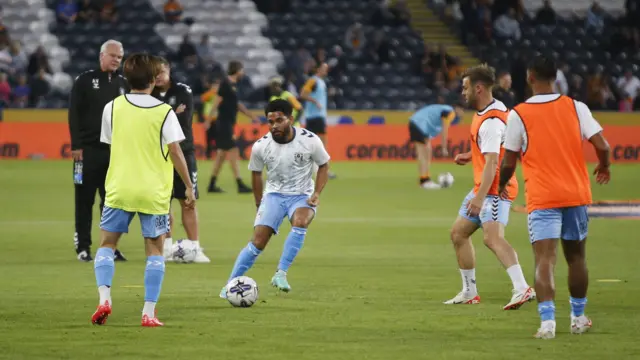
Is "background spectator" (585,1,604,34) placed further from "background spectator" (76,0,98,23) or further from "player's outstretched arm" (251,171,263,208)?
"player's outstretched arm" (251,171,263,208)

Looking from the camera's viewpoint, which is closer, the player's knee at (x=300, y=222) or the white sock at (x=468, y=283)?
the white sock at (x=468, y=283)

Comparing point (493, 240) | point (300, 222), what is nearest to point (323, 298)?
point (300, 222)

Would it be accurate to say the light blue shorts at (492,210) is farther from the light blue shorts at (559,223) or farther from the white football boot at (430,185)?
Result: the white football boot at (430,185)

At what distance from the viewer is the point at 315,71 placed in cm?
2961

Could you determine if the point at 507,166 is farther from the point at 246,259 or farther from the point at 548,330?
the point at 246,259

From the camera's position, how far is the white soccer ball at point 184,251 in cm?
1480

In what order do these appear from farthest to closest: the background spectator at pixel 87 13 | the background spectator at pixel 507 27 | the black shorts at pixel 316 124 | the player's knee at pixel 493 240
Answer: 1. the background spectator at pixel 507 27
2. the background spectator at pixel 87 13
3. the black shorts at pixel 316 124
4. the player's knee at pixel 493 240

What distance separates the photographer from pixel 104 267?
32.3 ft

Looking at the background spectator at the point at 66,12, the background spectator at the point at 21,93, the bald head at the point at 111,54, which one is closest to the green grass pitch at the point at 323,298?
the bald head at the point at 111,54

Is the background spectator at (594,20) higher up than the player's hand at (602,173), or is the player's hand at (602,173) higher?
the player's hand at (602,173)

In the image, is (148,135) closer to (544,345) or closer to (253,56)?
(544,345)

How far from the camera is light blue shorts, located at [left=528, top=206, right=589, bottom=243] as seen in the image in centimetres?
915

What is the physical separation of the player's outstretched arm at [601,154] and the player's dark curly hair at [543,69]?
20.8 inches

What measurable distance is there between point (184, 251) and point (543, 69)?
668 centimetres
